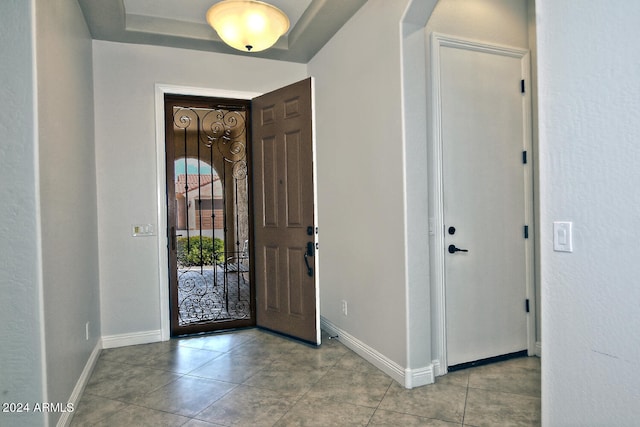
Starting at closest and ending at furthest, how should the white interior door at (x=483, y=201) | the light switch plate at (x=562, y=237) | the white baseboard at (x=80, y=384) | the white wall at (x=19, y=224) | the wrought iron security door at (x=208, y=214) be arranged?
the light switch plate at (x=562, y=237), the white wall at (x=19, y=224), the white baseboard at (x=80, y=384), the white interior door at (x=483, y=201), the wrought iron security door at (x=208, y=214)

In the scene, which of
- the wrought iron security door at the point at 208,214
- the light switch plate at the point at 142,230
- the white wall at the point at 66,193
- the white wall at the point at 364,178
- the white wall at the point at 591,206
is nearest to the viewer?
the white wall at the point at 591,206

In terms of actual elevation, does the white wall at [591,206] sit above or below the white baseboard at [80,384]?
above

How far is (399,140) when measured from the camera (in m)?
2.62

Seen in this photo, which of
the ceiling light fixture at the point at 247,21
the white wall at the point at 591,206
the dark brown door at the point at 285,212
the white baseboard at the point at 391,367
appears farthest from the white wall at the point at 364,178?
the white wall at the point at 591,206

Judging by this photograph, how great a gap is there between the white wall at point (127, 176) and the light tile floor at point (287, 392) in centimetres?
48

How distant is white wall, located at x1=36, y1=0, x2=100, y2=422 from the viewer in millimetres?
1936

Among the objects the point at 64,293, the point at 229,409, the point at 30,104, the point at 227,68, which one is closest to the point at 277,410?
the point at 229,409

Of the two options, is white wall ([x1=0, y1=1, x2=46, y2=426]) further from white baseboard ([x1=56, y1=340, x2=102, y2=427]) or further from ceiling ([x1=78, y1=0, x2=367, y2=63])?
ceiling ([x1=78, y1=0, x2=367, y2=63])

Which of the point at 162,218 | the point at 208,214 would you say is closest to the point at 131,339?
the point at 162,218

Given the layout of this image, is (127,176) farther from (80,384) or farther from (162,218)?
(80,384)

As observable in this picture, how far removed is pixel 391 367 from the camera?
2.73 m

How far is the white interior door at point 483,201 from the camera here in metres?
2.86

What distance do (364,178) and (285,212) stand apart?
0.92 metres

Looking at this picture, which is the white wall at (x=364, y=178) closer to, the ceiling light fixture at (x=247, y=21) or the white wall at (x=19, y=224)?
the ceiling light fixture at (x=247, y=21)
